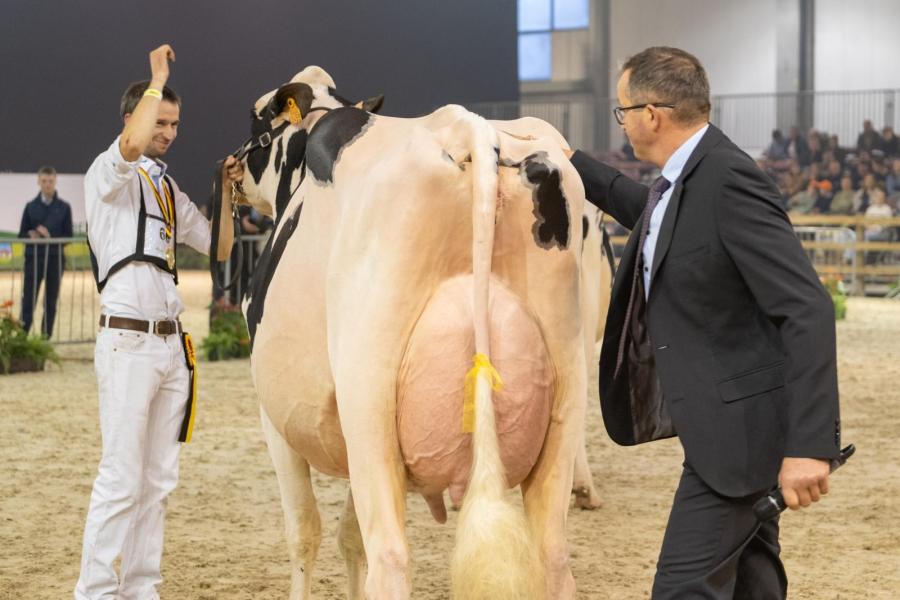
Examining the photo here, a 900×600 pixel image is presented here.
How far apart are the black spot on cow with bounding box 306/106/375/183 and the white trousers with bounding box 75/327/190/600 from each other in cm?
99

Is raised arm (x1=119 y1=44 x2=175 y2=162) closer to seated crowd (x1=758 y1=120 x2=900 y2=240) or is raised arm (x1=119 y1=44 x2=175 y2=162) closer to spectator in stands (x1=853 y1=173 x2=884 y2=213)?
seated crowd (x1=758 y1=120 x2=900 y2=240)

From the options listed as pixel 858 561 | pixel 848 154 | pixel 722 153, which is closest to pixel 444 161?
pixel 722 153

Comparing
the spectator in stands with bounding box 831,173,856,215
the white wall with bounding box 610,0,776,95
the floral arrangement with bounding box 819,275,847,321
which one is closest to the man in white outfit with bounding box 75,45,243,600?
the floral arrangement with bounding box 819,275,847,321

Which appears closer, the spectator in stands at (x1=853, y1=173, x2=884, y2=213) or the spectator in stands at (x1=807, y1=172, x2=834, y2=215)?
the spectator in stands at (x1=853, y1=173, x2=884, y2=213)

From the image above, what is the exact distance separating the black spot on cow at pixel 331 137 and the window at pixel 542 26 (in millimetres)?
25881

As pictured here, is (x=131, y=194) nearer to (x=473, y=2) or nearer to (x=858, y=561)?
(x=858, y=561)

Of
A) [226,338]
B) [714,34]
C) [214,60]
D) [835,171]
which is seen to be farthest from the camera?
[714,34]

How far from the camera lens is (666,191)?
301cm

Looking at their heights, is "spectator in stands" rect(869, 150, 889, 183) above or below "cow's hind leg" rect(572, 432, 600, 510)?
above

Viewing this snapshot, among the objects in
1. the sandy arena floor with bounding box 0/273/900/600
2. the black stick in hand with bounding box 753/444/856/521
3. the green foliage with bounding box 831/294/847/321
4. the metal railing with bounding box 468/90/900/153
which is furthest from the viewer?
the metal railing with bounding box 468/90/900/153

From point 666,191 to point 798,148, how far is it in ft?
73.2

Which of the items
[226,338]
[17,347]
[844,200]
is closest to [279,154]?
[17,347]

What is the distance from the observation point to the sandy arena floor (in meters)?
5.07

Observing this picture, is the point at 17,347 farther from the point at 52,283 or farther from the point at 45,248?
the point at 45,248
